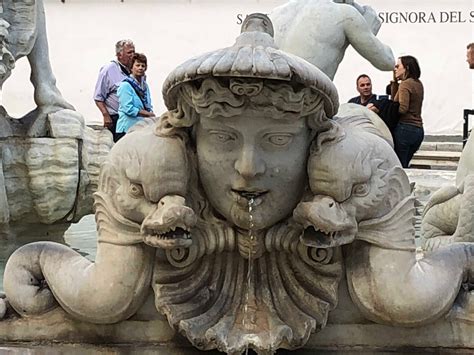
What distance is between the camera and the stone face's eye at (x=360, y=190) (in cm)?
147

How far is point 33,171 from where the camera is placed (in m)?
2.84

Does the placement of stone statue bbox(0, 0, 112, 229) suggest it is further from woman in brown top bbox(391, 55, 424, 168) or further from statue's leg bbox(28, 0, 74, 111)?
woman in brown top bbox(391, 55, 424, 168)

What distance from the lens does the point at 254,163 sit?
141 cm

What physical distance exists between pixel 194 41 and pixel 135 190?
899 centimetres

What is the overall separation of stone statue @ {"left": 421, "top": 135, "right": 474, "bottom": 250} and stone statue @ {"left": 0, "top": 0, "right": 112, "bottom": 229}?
3.32 feet

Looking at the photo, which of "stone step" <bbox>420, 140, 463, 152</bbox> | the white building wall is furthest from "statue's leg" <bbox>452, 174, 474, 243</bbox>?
the white building wall

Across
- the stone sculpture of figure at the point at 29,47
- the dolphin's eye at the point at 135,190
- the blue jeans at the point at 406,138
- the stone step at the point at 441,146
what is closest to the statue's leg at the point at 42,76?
the stone sculpture of figure at the point at 29,47

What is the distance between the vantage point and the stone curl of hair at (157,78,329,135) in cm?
136

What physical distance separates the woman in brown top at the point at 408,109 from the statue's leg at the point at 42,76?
8.19ft

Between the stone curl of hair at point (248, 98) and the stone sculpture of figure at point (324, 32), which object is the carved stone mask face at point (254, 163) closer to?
the stone curl of hair at point (248, 98)

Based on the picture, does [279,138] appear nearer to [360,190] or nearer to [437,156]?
[360,190]

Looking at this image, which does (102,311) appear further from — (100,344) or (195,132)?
(195,132)

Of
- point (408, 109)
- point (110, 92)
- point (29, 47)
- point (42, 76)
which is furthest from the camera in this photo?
point (408, 109)

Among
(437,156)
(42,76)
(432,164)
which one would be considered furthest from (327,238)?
(437,156)
